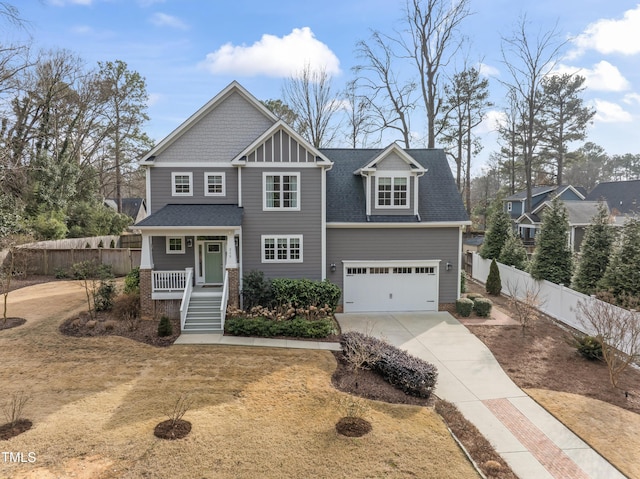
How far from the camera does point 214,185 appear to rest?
17.0 meters

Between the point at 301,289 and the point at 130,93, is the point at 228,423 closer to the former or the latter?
the point at 301,289

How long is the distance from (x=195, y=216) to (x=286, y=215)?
368cm

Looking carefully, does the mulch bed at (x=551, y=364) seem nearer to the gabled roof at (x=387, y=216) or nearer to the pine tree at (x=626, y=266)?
the pine tree at (x=626, y=266)

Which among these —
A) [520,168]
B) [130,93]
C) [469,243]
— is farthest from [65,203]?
[520,168]

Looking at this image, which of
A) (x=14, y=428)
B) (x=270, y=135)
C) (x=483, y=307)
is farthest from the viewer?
(x=483, y=307)

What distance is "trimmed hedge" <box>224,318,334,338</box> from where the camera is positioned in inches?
542

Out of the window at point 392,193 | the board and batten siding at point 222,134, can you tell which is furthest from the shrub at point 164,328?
the window at point 392,193

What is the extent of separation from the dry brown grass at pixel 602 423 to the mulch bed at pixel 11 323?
54.7 ft

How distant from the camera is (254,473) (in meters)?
6.50

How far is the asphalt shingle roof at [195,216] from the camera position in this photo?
49.5ft

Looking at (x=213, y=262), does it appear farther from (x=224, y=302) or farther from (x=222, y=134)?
(x=222, y=134)

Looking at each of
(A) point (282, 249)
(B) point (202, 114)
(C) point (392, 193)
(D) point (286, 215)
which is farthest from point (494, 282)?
(B) point (202, 114)

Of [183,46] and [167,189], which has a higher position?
[183,46]

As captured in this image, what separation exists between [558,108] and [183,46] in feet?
126
